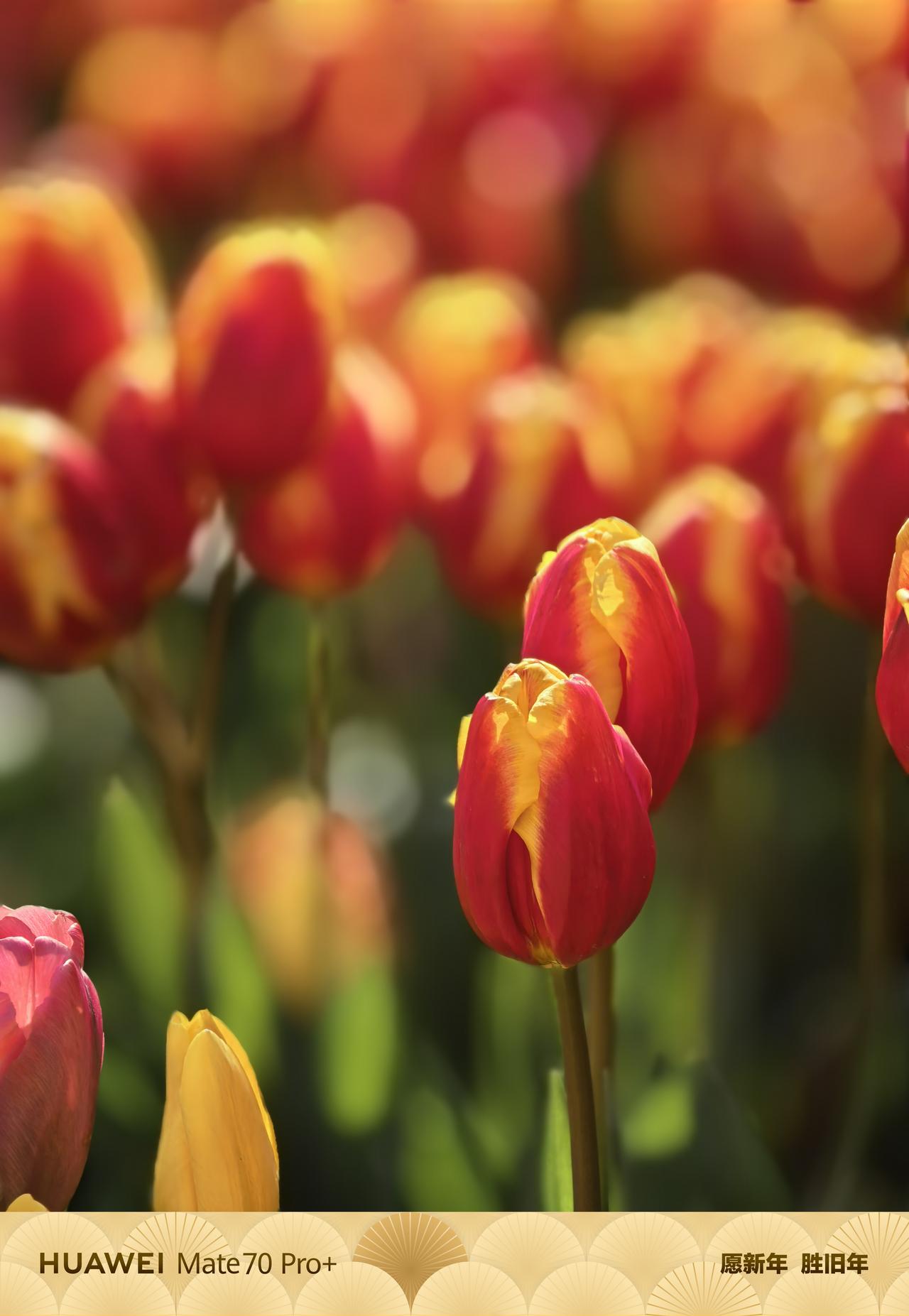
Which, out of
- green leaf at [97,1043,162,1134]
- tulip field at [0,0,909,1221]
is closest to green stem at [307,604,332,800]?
tulip field at [0,0,909,1221]

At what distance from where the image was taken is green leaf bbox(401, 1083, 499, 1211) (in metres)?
0.39

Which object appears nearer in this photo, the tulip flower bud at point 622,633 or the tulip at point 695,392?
the tulip flower bud at point 622,633

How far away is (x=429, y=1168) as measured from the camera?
0.39 meters

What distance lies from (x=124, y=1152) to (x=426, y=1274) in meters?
0.09

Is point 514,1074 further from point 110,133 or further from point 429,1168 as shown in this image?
point 110,133

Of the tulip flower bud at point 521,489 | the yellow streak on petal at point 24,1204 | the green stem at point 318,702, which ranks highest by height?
the tulip flower bud at point 521,489

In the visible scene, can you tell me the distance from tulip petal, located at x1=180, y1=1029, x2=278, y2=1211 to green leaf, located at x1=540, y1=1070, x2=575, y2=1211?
0.25 ft

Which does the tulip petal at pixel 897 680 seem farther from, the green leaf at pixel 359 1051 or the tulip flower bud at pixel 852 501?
the green leaf at pixel 359 1051

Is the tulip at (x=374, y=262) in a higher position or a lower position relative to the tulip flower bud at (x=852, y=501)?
higher

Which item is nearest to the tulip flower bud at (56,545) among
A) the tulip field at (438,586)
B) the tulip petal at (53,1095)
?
the tulip field at (438,586)

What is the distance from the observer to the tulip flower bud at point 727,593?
373 millimetres

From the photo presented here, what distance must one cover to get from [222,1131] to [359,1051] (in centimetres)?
9

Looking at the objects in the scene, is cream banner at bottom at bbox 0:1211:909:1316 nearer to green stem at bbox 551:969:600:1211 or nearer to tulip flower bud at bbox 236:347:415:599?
Answer: green stem at bbox 551:969:600:1211

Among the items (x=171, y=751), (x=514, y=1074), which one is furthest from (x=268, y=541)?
(x=514, y=1074)
